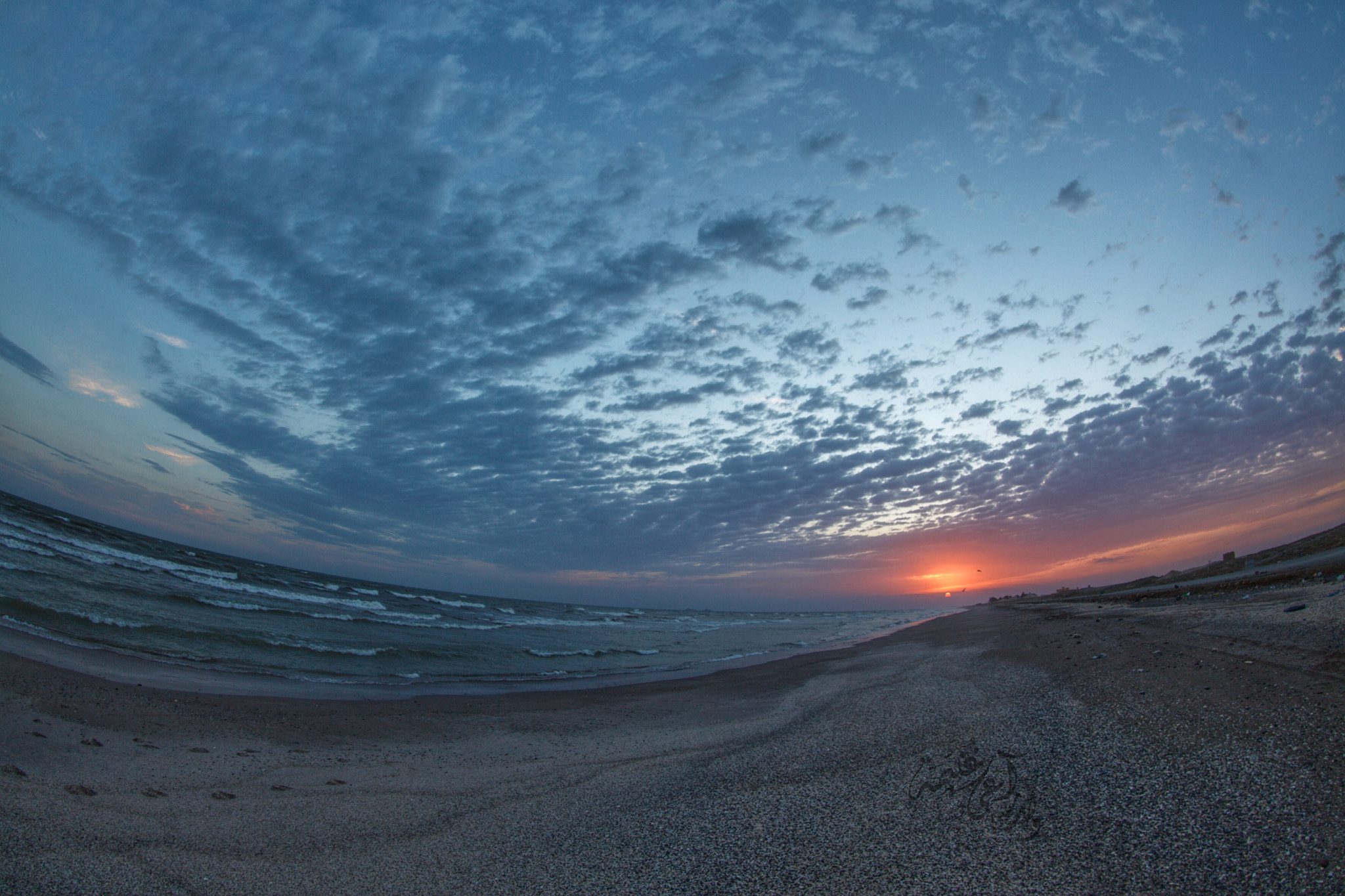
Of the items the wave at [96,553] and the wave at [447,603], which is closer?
the wave at [96,553]

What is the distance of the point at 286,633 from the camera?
2116 centimetres

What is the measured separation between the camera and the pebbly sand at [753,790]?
3.70 metres

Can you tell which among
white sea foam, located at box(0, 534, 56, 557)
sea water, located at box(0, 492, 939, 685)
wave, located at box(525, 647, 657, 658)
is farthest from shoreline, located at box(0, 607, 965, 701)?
white sea foam, located at box(0, 534, 56, 557)

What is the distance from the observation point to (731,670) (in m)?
18.9

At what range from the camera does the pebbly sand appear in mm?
3701

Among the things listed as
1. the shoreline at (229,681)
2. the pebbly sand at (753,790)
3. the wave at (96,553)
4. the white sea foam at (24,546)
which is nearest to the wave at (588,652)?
the shoreline at (229,681)

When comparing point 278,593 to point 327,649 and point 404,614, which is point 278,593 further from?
point 327,649

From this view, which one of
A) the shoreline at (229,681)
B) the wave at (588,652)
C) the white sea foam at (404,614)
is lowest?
the white sea foam at (404,614)

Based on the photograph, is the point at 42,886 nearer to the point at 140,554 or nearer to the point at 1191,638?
the point at 1191,638

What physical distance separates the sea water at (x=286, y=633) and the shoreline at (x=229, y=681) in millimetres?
344

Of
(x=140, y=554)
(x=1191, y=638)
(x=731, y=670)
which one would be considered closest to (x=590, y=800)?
(x=1191, y=638)

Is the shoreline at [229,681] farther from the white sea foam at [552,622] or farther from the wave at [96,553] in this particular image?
the white sea foam at [552,622]

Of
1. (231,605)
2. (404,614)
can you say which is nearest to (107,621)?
(231,605)

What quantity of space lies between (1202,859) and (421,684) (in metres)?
16.8
